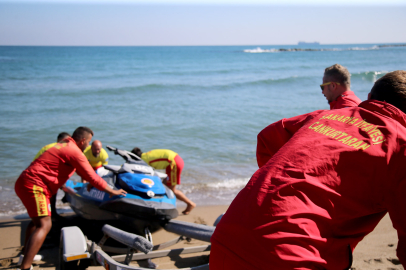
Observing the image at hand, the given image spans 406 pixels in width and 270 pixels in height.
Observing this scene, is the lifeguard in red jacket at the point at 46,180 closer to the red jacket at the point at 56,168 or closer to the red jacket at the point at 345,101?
the red jacket at the point at 56,168

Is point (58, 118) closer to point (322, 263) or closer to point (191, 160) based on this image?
point (191, 160)

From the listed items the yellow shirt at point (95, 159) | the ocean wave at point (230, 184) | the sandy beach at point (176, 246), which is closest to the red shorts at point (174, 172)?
the sandy beach at point (176, 246)

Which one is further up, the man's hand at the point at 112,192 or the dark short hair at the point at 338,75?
the dark short hair at the point at 338,75

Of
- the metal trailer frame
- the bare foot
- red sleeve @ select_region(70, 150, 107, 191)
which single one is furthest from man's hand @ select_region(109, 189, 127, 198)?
the bare foot

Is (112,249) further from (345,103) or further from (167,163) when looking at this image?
(345,103)

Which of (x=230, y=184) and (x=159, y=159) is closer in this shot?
Result: (x=159, y=159)

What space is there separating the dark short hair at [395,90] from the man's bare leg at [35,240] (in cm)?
373

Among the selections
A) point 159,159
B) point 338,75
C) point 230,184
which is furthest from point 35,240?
point 230,184

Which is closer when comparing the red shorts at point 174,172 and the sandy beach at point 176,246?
the sandy beach at point 176,246

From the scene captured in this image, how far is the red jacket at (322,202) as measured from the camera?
1.25m

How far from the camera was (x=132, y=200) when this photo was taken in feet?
14.0

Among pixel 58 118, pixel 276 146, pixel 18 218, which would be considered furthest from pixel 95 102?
pixel 276 146

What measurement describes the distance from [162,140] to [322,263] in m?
10.5

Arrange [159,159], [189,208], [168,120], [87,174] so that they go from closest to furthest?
[87,174] → [159,159] → [189,208] → [168,120]
